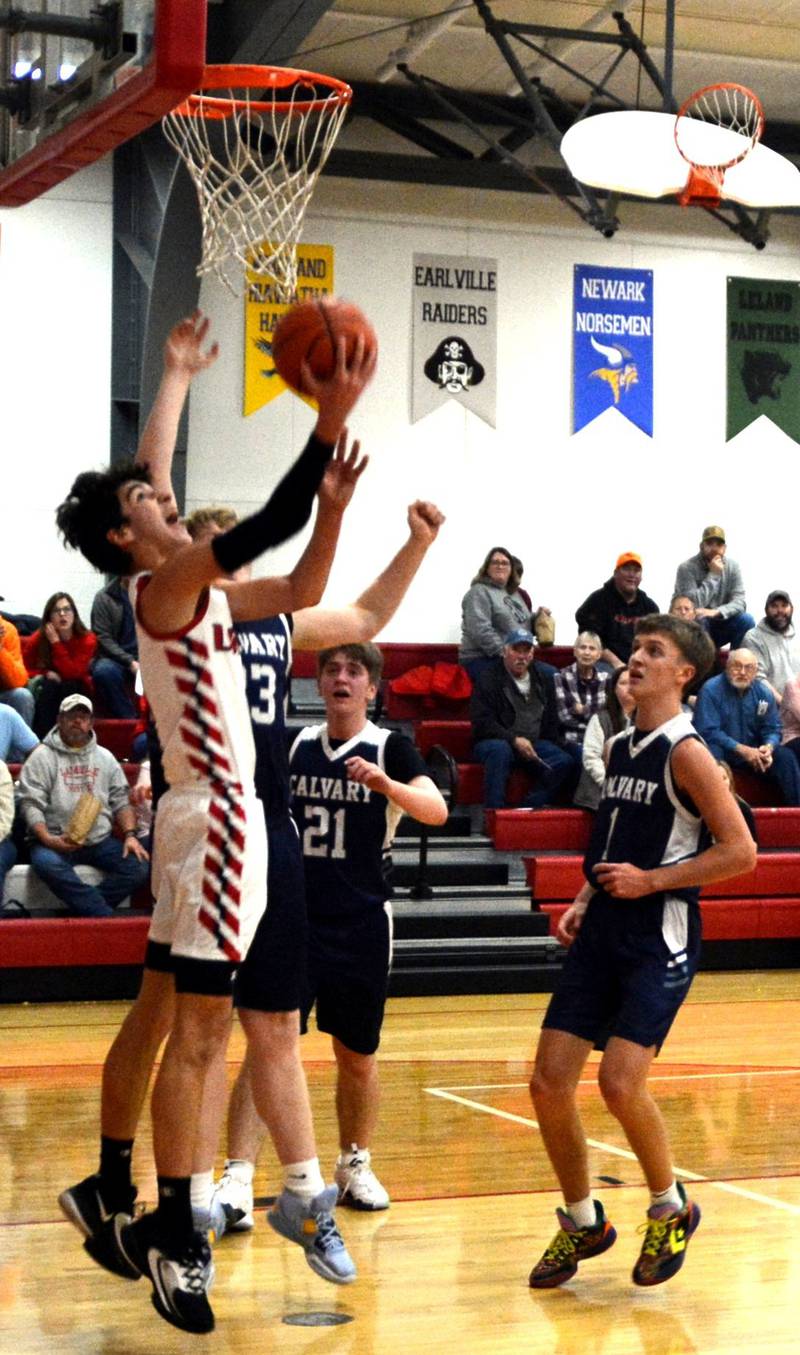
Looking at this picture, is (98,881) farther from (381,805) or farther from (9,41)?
(9,41)

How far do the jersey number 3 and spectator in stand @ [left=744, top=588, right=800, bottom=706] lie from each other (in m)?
9.21

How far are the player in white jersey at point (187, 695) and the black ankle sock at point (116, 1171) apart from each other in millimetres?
33

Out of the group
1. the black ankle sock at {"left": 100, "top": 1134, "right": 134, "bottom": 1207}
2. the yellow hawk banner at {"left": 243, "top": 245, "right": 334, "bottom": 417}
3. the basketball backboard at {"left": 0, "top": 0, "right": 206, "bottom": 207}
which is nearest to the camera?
the black ankle sock at {"left": 100, "top": 1134, "right": 134, "bottom": 1207}

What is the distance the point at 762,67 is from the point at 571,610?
4919 millimetres

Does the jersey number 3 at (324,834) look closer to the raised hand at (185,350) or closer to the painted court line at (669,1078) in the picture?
the raised hand at (185,350)

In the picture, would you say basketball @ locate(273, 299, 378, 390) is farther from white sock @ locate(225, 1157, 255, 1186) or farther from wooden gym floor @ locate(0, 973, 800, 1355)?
white sock @ locate(225, 1157, 255, 1186)

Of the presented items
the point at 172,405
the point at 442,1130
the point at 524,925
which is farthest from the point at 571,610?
the point at 172,405

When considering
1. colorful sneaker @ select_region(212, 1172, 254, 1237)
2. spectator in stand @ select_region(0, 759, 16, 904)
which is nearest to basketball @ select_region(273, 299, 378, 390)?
colorful sneaker @ select_region(212, 1172, 254, 1237)

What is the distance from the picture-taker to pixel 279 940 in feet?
13.8

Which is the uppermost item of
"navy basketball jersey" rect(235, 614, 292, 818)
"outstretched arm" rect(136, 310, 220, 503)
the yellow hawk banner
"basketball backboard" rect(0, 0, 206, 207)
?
the yellow hawk banner

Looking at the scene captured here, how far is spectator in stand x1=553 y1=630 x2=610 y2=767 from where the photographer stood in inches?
509

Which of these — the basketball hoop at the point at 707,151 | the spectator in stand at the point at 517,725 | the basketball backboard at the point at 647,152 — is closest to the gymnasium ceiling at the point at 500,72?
the basketball backboard at the point at 647,152

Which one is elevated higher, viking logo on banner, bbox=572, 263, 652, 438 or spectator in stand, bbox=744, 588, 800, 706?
viking logo on banner, bbox=572, 263, 652, 438

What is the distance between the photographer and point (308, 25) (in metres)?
9.91
